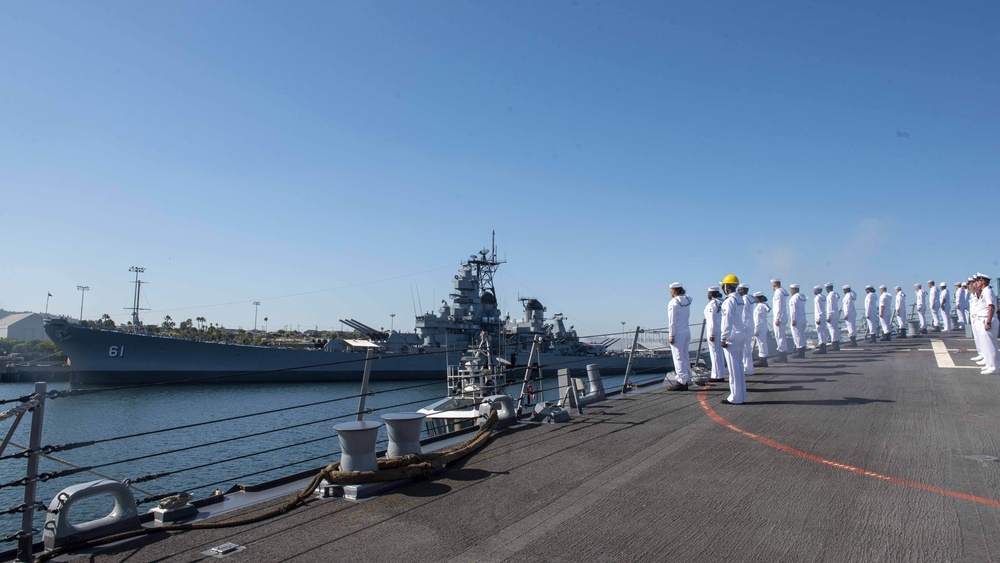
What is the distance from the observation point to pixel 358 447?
421 cm

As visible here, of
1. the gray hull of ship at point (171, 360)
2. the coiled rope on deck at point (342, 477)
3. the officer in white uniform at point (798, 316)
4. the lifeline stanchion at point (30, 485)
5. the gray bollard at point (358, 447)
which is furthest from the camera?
the gray hull of ship at point (171, 360)

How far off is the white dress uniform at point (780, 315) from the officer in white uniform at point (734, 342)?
723 cm

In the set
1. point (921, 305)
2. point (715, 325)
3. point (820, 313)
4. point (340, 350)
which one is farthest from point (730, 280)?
point (340, 350)

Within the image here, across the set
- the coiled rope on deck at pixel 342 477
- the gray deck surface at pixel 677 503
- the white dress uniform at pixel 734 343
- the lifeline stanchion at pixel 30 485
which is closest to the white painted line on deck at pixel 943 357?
the gray deck surface at pixel 677 503

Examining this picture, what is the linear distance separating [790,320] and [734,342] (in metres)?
9.54

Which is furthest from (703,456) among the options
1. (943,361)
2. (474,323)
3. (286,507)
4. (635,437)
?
(474,323)

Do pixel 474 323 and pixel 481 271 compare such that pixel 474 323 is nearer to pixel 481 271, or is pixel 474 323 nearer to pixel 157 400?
pixel 481 271

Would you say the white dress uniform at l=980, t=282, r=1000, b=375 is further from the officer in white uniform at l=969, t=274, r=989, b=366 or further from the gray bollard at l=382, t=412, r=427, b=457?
the gray bollard at l=382, t=412, r=427, b=457

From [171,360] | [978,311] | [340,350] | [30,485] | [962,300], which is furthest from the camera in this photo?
[340,350]

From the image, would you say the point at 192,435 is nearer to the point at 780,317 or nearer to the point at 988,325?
Result: the point at 780,317

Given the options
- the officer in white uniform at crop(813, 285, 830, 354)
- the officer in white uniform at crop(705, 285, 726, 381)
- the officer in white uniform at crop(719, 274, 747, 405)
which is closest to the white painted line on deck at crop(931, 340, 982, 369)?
the officer in white uniform at crop(813, 285, 830, 354)

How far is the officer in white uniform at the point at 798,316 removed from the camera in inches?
614

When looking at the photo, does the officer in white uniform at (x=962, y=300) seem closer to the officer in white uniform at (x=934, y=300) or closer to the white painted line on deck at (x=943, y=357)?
the officer in white uniform at (x=934, y=300)

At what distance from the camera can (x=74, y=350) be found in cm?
4588
